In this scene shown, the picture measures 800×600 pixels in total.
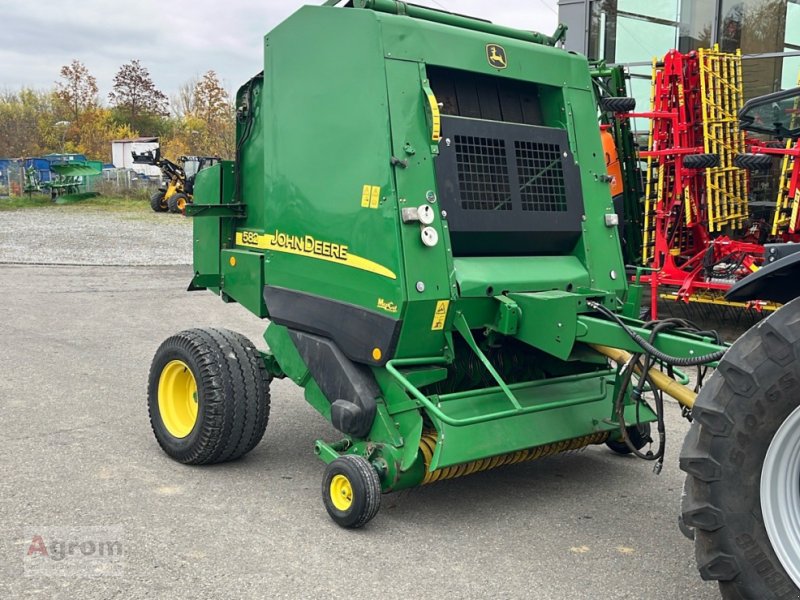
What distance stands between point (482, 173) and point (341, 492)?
1.68 meters

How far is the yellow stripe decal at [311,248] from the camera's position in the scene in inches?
156

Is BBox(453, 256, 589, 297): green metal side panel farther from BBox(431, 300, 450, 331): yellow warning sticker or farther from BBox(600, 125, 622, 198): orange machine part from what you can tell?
BBox(600, 125, 622, 198): orange machine part

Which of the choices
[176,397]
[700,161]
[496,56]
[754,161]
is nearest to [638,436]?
[496,56]

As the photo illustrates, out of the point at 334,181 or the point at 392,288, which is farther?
the point at 334,181

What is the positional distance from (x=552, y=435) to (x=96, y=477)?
2.31m

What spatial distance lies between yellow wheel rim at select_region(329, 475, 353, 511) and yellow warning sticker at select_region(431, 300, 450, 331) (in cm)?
80

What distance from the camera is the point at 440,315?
3920mm

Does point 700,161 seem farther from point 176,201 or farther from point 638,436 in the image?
point 176,201

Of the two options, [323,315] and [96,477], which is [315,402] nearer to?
[323,315]

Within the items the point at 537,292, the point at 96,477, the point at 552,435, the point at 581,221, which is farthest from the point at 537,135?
the point at 96,477

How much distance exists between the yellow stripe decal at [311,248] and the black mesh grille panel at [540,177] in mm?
889

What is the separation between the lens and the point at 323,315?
4238 millimetres

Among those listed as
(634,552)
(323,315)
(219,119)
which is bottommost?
(634,552)

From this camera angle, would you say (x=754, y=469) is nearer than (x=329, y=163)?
Yes
